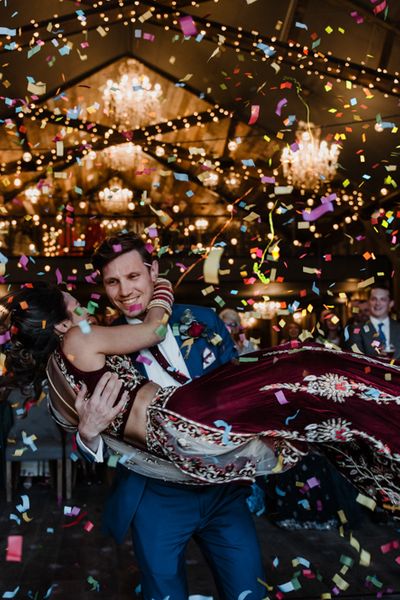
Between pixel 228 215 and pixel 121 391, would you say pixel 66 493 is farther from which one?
pixel 228 215

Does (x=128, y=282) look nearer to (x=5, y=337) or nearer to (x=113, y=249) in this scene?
(x=113, y=249)

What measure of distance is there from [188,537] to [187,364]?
0.54 m

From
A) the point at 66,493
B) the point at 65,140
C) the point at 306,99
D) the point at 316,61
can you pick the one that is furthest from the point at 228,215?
the point at 66,493

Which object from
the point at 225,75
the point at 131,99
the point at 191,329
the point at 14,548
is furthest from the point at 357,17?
the point at 191,329

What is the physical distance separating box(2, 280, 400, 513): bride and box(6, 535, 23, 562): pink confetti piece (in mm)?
2456

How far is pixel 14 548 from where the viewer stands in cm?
429

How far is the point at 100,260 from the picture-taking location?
2168 mm

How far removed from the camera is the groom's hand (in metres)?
1.88

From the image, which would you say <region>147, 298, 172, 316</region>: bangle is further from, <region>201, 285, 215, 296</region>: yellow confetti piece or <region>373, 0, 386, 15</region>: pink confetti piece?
<region>373, 0, 386, 15</region>: pink confetti piece

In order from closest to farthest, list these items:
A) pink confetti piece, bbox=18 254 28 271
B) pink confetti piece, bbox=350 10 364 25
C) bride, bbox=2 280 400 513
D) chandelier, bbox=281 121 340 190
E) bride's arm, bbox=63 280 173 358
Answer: bride, bbox=2 280 400 513, bride's arm, bbox=63 280 173 358, pink confetti piece, bbox=18 254 28 271, pink confetti piece, bbox=350 10 364 25, chandelier, bbox=281 121 340 190

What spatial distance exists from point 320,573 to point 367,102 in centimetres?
725

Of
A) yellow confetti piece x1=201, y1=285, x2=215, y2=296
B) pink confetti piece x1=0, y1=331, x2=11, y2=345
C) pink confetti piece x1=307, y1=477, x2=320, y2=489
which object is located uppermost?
yellow confetti piece x1=201, y1=285, x2=215, y2=296

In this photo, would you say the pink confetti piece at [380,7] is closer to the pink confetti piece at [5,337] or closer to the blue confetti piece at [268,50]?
the blue confetti piece at [268,50]

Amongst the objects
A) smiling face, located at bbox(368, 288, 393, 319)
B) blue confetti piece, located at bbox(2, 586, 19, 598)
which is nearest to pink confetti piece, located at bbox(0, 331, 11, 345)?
blue confetti piece, located at bbox(2, 586, 19, 598)
